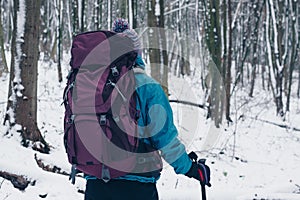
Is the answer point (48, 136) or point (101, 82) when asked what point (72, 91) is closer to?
point (101, 82)

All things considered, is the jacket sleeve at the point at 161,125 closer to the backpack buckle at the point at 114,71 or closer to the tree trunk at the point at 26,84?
the backpack buckle at the point at 114,71

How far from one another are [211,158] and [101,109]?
7620 mm

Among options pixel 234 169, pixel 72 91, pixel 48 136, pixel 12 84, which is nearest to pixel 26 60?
pixel 12 84

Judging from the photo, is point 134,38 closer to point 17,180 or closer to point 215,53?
point 17,180

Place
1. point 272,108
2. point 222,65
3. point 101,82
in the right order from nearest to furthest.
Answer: point 101,82, point 222,65, point 272,108

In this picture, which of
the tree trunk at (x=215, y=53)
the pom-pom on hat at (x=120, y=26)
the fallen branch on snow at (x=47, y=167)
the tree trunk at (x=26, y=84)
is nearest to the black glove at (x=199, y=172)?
the pom-pom on hat at (x=120, y=26)

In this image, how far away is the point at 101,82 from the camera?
268 centimetres

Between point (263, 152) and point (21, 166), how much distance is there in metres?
7.42

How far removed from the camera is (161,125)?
2.77 m

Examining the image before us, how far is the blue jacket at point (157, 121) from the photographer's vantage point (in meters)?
2.74

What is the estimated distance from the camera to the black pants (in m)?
2.74

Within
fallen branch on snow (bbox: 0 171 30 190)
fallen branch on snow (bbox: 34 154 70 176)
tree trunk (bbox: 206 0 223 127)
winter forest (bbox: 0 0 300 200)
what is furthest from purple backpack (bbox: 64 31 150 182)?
tree trunk (bbox: 206 0 223 127)

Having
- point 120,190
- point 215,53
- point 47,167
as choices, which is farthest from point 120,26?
point 215,53

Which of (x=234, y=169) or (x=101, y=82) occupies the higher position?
(x=101, y=82)
